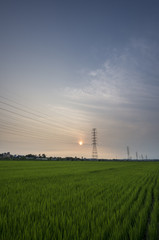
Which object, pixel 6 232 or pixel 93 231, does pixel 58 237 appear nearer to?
pixel 93 231

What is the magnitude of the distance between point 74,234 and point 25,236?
99cm

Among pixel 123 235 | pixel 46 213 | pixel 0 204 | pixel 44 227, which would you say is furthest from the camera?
pixel 0 204

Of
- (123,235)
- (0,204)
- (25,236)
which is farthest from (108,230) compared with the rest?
(0,204)

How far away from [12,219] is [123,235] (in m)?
2.86

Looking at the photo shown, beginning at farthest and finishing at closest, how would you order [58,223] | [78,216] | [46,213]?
[46,213] < [78,216] < [58,223]

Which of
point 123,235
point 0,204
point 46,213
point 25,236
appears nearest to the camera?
point 25,236

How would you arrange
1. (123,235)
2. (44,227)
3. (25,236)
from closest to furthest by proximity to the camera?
1. (25,236)
2. (123,235)
3. (44,227)

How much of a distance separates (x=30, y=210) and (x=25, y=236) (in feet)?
6.42

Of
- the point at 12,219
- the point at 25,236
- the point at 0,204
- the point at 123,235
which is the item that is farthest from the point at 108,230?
the point at 0,204

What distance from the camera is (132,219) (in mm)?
4582

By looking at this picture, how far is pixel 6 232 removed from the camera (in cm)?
354

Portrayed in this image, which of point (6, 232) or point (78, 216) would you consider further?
point (78, 216)

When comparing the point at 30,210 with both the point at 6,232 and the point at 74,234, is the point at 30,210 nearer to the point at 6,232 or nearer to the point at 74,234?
the point at 6,232

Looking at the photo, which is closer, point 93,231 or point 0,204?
point 93,231
